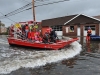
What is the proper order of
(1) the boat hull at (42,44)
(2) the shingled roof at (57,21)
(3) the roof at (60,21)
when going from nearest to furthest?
(1) the boat hull at (42,44) < (3) the roof at (60,21) < (2) the shingled roof at (57,21)

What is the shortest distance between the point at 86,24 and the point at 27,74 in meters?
32.0

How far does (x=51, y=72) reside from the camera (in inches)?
341

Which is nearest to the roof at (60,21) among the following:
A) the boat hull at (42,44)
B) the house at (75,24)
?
the house at (75,24)

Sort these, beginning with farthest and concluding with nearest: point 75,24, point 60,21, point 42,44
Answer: point 60,21 < point 75,24 < point 42,44

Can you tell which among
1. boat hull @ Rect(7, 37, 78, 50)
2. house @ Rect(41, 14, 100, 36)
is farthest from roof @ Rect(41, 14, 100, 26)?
boat hull @ Rect(7, 37, 78, 50)

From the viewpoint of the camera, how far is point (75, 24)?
41156 millimetres

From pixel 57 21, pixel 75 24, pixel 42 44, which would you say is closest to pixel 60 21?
pixel 57 21

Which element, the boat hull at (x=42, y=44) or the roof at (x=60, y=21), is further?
the roof at (x=60, y=21)

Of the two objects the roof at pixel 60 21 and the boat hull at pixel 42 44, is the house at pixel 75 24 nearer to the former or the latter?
the roof at pixel 60 21

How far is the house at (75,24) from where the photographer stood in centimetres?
3732

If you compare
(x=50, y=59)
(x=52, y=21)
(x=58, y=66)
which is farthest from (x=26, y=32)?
(x=52, y=21)

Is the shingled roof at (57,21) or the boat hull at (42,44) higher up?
the shingled roof at (57,21)

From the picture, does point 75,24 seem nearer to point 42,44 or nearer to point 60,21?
point 60,21

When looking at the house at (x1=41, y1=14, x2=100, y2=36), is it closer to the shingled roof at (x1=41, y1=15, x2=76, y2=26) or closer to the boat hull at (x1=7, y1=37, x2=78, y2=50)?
the shingled roof at (x1=41, y1=15, x2=76, y2=26)
